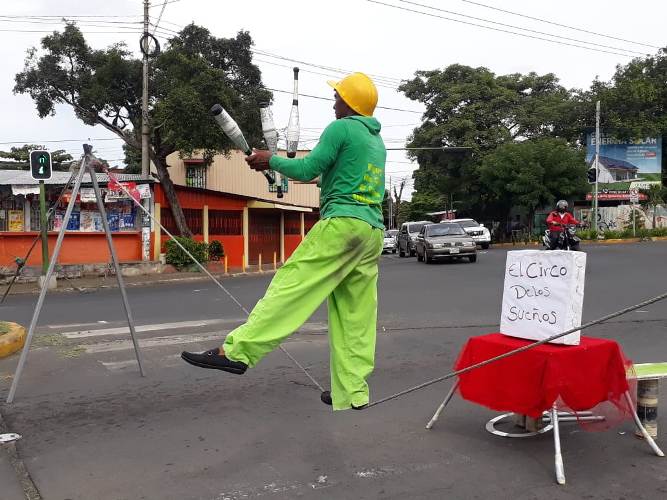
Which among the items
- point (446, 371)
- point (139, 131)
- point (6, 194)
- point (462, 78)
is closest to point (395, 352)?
point (446, 371)

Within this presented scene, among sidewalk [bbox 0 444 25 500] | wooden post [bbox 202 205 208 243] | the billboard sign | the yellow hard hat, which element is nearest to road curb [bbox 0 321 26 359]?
sidewalk [bbox 0 444 25 500]

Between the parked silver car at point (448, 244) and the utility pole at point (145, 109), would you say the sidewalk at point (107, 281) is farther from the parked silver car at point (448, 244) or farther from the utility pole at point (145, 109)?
the parked silver car at point (448, 244)

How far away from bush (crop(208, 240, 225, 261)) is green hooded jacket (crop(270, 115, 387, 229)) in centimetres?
2144

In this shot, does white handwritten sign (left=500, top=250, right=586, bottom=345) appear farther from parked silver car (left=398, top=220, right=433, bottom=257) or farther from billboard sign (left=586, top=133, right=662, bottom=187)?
billboard sign (left=586, top=133, right=662, bottom=187)

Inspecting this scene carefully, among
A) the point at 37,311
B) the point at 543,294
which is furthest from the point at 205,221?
the point at 543,294

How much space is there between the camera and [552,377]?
3.63m

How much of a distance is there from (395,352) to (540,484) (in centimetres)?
383

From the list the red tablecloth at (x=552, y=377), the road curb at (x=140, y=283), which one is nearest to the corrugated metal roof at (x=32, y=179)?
the road curb at (x=140, y=283)

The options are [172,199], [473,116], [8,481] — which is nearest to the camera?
[8,481]

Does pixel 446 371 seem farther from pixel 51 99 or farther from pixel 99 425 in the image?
pixel 51 99

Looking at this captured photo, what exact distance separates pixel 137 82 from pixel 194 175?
12258 mm

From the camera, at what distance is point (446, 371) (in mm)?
6125

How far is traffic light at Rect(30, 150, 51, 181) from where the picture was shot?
47.9 feet

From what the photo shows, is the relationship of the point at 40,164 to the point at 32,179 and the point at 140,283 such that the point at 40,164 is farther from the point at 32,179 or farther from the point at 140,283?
the point at 32,179
